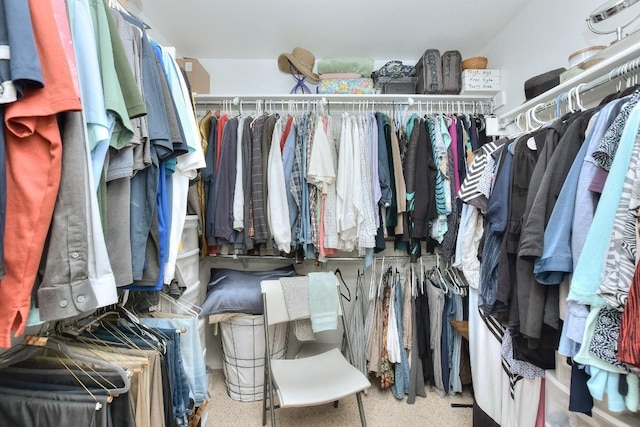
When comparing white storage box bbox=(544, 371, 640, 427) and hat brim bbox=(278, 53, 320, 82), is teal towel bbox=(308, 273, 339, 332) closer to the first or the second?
white storage box bbox=(544, 371, 640, 427)

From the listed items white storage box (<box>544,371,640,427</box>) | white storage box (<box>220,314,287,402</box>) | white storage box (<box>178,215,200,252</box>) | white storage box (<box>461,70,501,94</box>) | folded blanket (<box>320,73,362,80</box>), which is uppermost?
folded blanket (<box>320,73,362,80</box>)

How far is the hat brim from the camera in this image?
2.20m

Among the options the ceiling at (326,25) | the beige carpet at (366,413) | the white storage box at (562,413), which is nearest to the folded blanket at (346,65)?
the ceiling at (326,25)

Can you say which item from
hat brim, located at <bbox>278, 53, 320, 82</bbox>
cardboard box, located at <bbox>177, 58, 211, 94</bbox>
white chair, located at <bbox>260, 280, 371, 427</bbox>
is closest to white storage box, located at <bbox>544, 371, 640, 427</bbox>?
white chair, located at <bbox>260, 280, 371, 427</bbox>

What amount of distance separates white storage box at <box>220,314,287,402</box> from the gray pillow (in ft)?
0.24

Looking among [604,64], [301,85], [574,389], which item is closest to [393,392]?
[574,389]

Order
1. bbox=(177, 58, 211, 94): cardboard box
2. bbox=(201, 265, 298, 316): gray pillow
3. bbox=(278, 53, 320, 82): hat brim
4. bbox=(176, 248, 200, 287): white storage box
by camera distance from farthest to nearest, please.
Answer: bbox=(278, 53, 320, 82): hat brim, bbox=(177, 58, 211, 94): cardboard box, bbox=(201, 265, 298, 316): gray pillow, bbox=(176, 248, 200, 287): white storage box

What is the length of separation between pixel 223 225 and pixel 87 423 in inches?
48.7

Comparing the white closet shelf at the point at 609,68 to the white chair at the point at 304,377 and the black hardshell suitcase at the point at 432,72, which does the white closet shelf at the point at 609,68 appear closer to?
the black hardshell suitcase at the point at 432,72

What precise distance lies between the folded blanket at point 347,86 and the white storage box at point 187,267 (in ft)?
4.41

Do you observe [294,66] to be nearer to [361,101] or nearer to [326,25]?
[326,25]

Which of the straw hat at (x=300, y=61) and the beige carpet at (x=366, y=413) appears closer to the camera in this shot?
the beige carpet at (x=366, y=413)

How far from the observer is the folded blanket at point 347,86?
2.21m

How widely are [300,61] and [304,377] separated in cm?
194
